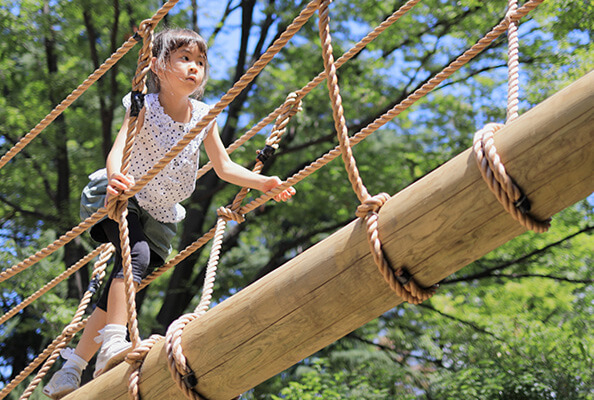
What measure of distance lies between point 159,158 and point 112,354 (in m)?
0.71

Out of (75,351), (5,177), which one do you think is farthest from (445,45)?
(75,351)

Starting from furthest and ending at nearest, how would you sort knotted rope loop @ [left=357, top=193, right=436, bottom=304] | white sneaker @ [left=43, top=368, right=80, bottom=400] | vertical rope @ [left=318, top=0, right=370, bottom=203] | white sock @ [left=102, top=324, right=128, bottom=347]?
1. white sneaker @ [left=43, top=368, right=80, bottom=400]
2. white sock @ [left=102, top=324, right=128, bottom=347]
3. vertical rope @ [left=318, top=0, right=370, bottom=203]
4. knotted rope loop @ [left=357, top=193, right=436, bottom=304]

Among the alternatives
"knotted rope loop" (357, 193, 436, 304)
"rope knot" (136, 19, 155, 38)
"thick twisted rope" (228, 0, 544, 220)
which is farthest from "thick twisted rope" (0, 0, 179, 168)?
"knotted rope loop" (357, 193, 436, 304)

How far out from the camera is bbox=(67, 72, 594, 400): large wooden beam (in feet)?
4.25

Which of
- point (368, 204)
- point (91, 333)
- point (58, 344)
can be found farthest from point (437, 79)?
point (58, 344)

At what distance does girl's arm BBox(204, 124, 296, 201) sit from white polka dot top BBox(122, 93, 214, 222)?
48mm

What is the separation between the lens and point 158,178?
7.77 feet

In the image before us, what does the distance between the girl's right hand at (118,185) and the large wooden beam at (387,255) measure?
42 cm

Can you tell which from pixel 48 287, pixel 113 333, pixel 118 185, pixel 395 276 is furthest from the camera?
pixel 48 287

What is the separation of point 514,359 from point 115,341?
13.9ft

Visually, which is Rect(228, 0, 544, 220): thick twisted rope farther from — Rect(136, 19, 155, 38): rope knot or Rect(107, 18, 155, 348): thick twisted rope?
Rect(136, 19, 155, 38): rope knot

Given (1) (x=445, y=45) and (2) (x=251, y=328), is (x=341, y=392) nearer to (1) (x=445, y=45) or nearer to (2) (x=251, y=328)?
(1) (x=445, y=45)

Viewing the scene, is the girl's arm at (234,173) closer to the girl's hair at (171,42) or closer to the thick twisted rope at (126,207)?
the girl's hair at (171,42)

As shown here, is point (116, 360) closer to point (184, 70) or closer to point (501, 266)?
point (184, 70)
